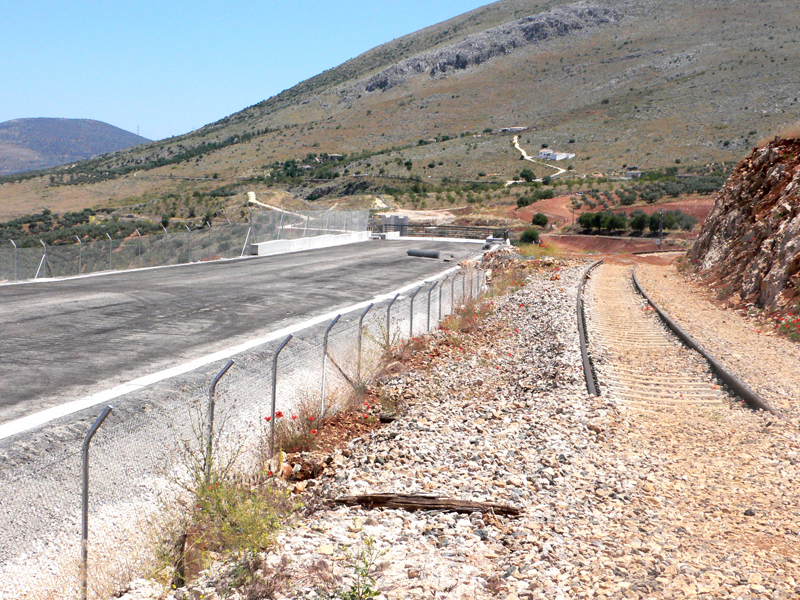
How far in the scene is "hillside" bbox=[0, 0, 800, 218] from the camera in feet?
327

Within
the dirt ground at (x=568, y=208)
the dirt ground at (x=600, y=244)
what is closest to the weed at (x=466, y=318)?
the dirt ground at (x=600, y=244)

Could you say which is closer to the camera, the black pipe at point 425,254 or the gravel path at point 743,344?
the gravel path at point 743,344

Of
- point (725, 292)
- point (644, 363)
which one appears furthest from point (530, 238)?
point (644, 363)

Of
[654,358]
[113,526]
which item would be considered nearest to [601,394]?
[654,358]

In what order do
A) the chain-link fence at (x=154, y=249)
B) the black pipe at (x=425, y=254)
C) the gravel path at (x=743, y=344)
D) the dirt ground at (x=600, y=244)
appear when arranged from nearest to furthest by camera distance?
the gravel path at (x=743, y=344) → the chain-link fence at (x=154, y=249) → the black pipe at (x=425, y=254) → the dirt ground at (x=600, y=244)

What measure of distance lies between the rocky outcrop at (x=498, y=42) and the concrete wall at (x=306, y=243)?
130 metres

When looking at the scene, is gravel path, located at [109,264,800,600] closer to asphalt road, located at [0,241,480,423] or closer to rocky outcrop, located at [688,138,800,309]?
asphalt road, located at [0,241,480,423]

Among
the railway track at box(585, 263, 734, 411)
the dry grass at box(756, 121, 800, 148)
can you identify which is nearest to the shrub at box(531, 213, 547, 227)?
the dry grass at box(756, 121, 800, 148)

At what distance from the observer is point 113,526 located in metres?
5.62

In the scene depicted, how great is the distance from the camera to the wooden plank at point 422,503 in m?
6.50

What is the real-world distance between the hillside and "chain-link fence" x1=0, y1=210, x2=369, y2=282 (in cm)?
3124

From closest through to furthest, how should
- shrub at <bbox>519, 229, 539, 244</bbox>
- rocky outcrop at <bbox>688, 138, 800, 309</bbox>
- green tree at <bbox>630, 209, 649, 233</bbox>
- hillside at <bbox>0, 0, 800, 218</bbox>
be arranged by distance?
rocky outcrop at <bbox>688, 138, 800, 309</bbox> → shrub at <bbox>519, 229, 539, 244</bbox> → green tree at <bbox>630, 209, 649, 233</bbox> → hillside at <bbox>0, 0, 800, 218</bbox>

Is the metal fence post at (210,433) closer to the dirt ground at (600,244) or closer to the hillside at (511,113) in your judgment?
the dirt ground at (600,244)

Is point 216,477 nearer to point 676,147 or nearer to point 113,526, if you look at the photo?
point 113,526
